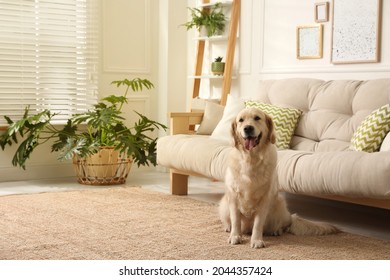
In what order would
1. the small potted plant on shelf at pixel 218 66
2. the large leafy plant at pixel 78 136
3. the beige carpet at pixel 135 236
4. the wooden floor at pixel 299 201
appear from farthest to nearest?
1. the small potted plant on shelf at pixel 218 66
2. the large leafy plant at pixel 78 136
3. the wooden floor at pixel 299 201
4. the beige carpet at pixel 135 236

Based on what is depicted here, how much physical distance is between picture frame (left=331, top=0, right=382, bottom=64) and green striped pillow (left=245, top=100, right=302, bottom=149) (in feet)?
1.97

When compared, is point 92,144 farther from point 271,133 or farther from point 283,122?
point 271,133

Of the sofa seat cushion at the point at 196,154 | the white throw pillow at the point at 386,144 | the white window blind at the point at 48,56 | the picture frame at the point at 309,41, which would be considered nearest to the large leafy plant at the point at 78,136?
the white window blind at the point at 48,56

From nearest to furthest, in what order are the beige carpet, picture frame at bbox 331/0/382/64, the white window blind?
the beige carpet
picture frame at bbox 331/0/382/64
the white window blind

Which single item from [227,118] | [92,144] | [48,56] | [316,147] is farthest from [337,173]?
[48,56]

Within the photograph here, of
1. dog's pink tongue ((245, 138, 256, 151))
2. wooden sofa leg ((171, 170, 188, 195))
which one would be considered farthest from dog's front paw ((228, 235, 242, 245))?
wooden sofa leg ((171, 170, 188, 195))

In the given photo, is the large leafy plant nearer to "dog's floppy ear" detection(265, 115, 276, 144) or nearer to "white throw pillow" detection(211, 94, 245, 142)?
"white throw pillow" detection(211, 94, 245, 142)

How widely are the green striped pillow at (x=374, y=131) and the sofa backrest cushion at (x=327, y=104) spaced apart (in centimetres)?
23

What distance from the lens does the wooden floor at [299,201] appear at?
3727 millimetres

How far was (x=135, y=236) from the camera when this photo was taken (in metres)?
3.27

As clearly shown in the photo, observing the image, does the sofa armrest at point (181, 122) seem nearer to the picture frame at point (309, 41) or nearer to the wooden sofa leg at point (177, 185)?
the wooden sofa leg at point (177, 185)

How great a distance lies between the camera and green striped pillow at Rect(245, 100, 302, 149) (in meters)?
4.18

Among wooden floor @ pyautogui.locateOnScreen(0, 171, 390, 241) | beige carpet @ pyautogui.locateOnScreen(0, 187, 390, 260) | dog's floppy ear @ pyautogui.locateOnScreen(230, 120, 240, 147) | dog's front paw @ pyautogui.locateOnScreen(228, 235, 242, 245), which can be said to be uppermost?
dog's floppy ear @ pyautogui.locateOnScreen(230, 120, 240, 147)
